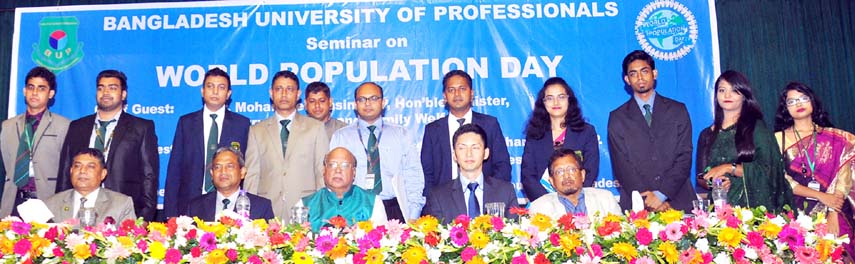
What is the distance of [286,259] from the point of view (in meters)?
2.97

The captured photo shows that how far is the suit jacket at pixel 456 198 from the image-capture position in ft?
13.8

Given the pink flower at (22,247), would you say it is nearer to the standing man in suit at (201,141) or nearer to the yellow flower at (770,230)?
the standing man in suit at (201,141)

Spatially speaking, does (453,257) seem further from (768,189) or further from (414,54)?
(414,54)

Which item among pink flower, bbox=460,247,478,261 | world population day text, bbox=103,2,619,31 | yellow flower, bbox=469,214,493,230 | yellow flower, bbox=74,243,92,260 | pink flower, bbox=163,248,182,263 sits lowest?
pink flower, bbox=460,247,478,261

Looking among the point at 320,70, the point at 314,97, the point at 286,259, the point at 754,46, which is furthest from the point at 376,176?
the point at 754,46

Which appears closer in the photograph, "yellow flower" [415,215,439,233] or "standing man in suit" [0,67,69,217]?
"yellow flower" [415,215,439,233]

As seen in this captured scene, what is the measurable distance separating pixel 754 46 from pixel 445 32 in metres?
2.32

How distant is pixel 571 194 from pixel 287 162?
1898 millimetres

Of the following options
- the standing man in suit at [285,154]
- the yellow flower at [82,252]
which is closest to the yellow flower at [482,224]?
the yellow flower at [82,252]

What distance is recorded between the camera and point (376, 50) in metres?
5.95

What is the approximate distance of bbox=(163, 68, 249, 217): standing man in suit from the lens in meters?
5.27

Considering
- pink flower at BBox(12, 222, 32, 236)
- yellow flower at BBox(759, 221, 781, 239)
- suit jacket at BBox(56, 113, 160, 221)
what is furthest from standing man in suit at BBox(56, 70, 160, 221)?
yellow flower at BBox(759, 221, 781, 239)

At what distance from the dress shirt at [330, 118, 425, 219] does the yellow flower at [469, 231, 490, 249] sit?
2.04 metres

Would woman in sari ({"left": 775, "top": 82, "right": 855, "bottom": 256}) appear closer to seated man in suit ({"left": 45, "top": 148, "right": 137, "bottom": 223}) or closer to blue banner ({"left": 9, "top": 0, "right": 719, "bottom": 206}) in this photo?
blue banner ({"left": 9, "top": 0, "right": 719, "bottom": 206})
